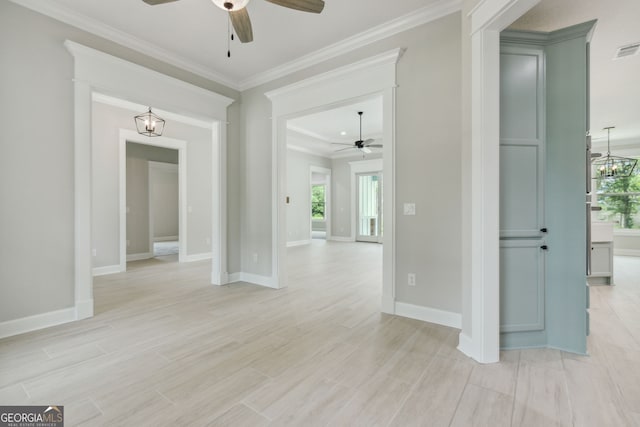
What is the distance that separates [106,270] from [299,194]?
17.3 ft

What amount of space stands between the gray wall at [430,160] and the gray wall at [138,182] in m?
4.50

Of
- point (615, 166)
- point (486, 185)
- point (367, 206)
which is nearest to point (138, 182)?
point (367, 206)

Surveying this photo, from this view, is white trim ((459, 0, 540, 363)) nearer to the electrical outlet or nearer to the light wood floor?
the light wood floor

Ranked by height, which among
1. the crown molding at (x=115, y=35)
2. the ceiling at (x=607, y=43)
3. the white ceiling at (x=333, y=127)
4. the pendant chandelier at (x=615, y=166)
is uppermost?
the white ceiling at (x=333, y=127)

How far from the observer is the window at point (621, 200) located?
6.85m

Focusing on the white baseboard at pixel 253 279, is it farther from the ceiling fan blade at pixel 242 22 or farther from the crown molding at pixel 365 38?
the ceiling fan blade at pixel 242 22

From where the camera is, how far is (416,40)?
9.19 ft

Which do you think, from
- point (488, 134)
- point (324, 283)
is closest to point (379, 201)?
point (324, 283)

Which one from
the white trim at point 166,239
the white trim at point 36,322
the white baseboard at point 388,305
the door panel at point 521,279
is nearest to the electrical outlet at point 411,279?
the white baseboard at point 388,305

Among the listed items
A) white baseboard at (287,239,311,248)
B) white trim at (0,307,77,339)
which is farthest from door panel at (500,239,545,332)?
white baseboard at (287,239,311,248)

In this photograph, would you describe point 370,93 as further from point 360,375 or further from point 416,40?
point 360,375

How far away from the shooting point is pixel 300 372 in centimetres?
192

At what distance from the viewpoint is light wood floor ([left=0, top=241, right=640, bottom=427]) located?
60.2 inches

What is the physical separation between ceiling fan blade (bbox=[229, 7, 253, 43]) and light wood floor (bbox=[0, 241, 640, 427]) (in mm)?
2541
